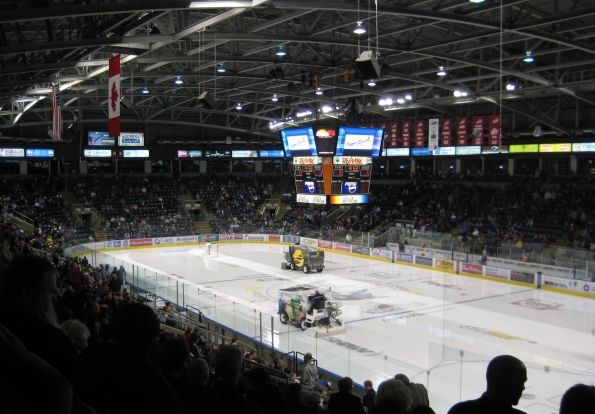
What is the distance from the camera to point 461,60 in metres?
27.1

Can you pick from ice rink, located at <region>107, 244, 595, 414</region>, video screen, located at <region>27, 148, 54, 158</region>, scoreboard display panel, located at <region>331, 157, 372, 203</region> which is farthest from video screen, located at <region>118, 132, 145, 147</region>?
scoreboard display panel, located at <region>331, 157, 372, 203</region>

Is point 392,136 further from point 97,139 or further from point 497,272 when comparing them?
point 97,139

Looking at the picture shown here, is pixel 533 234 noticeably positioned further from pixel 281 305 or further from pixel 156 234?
pixel 156 234

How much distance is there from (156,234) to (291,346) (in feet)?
102

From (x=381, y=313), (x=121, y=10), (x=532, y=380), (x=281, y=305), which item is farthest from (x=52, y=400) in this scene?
(x=381, y=313)

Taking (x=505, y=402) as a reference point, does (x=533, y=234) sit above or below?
below

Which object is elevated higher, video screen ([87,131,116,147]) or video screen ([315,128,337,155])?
video screen ([87,131,116,147])

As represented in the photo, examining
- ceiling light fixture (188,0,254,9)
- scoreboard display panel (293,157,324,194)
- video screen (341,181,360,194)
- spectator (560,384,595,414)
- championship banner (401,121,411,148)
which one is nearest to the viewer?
spectator (560,384,595,414)

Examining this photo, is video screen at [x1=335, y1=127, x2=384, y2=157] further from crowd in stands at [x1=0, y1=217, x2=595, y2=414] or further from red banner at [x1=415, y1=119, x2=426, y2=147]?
crowd in stands at [x1=0, y1=217, x2=595, y2=414]

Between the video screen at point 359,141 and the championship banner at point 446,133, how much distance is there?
14528 mm

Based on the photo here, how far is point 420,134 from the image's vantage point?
3759 centimetres

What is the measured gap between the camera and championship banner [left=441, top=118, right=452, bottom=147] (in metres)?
36.2

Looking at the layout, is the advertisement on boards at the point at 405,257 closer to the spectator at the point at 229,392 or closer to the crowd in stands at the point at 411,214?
the crowd in stands at the point at 411,214

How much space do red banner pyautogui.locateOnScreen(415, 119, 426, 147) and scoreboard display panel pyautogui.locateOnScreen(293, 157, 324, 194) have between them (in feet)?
52.4
